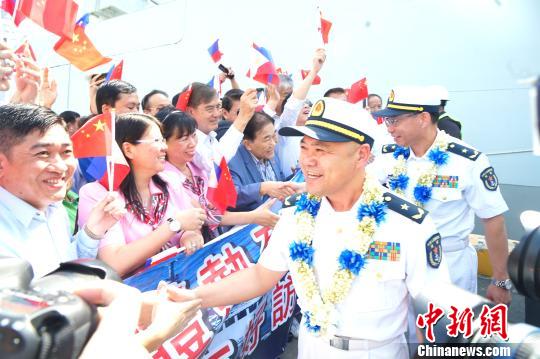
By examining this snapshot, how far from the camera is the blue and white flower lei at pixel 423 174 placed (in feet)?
9.10

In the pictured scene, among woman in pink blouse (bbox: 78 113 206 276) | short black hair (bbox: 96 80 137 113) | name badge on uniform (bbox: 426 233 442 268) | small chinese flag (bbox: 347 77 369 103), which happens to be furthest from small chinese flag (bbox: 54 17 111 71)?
small chinese flag (bbox: 347 77 369 103)

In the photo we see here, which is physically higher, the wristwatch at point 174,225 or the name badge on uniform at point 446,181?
the name badge on uniform at point 446,181

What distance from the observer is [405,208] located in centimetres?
175

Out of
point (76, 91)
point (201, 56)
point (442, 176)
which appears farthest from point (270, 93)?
point (76, 91)

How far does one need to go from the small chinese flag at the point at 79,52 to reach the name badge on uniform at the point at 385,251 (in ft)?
9.86

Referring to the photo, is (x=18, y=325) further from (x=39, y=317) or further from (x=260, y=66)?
(x=260, y=66)

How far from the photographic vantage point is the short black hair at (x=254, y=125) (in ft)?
11.8

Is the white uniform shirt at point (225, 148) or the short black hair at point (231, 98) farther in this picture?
the short black hair at point (231, 98)

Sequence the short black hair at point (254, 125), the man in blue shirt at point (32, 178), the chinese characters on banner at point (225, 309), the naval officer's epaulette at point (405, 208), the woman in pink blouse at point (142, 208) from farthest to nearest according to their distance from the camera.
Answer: the short black hair at point (254, 125)
the chinese characters on banner at point (225, 309)
the woman in pink blouse at point (142, 208)
the naval officer's epaulette at point (405, 208)
the man in blue shirt at point (32, 178)

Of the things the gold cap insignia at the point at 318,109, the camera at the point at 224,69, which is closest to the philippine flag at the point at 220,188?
the gold cap insignia at the point at 318,109

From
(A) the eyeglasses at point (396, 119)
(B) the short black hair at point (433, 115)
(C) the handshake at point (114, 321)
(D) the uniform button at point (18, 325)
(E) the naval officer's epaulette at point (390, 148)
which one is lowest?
(C) the handshake at point (114, 321)

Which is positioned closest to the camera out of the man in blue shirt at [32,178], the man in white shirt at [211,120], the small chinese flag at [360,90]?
the man in blue shirt at [32,178]

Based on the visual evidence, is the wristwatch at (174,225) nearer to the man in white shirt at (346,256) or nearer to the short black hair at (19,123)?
the man in white shirt at (346,256)

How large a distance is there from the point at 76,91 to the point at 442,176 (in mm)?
12754
